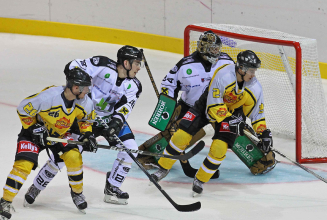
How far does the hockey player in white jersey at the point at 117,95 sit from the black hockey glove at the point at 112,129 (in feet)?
0.08

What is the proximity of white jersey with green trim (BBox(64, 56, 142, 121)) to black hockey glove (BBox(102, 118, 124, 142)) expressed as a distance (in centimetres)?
12

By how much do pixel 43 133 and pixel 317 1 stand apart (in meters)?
4.76

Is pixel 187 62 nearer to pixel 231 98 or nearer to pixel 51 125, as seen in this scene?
pixel 231 98

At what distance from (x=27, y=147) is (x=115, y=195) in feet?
2.70

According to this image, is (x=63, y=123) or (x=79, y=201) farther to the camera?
(x=79, y=201)

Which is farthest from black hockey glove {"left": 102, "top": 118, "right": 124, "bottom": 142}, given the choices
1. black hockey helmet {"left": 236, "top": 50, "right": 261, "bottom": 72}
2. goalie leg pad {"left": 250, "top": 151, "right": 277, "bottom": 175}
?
goalie leg pad {"left": 250, "top": 151, "right": 277, "bottom": 175}

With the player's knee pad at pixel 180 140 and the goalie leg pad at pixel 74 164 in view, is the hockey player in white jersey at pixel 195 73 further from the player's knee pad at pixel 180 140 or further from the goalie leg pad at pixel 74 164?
the goalie leg pad at pixel 74 164

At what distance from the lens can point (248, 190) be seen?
14.3ft

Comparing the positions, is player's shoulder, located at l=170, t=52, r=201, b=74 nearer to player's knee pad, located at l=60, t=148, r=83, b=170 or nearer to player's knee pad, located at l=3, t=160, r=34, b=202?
player's knee pad, located at l=60, t=148, r=83, b=170

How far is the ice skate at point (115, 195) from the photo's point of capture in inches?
158

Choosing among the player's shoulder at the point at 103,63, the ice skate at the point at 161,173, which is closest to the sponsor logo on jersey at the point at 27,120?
the player's shoulder at the point at 103,63

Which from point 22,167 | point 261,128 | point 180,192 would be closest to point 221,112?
point 261,128

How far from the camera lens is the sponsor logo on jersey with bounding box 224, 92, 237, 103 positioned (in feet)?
13.4

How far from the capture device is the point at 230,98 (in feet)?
13.5
